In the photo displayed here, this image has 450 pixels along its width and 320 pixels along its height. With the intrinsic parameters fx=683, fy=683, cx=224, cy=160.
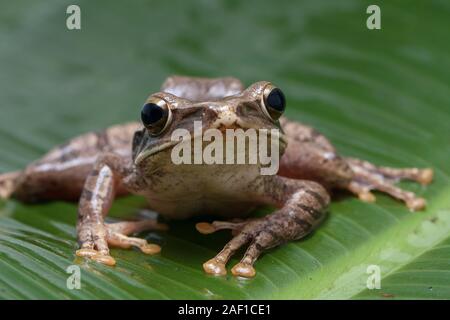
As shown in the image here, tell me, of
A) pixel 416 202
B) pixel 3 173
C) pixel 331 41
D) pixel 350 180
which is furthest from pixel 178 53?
Answer: pixel 416 202

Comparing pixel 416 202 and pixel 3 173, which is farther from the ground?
pixel 3 173

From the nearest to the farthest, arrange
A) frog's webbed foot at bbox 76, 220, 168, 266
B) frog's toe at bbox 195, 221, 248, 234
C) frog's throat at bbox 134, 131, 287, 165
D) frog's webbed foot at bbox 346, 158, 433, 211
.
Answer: frog's throat at bbox 134, 131, 287, 165, frog's webbed foot at bbox 76, 220, 168, 266, frog's toe at bbox 195, 221, 248, 234, frog's webbed foot at bbox 346, 158, 433, 211

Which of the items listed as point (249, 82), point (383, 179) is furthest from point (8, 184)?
point (383, 179)

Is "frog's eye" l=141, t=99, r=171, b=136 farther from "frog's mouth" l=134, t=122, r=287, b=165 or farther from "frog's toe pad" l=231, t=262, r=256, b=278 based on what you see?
"frog's toe pad" l=231, t=262, r=256, b=278

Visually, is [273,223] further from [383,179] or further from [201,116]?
[383,179]

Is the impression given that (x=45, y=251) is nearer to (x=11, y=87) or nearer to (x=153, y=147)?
(x=153, y=147)

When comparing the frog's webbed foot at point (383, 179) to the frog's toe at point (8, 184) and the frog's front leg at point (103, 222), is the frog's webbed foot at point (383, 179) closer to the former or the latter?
the frog's front leg at point (103, 222)

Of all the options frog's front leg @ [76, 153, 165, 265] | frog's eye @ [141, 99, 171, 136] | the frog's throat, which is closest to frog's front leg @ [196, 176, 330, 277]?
the frog's throat
